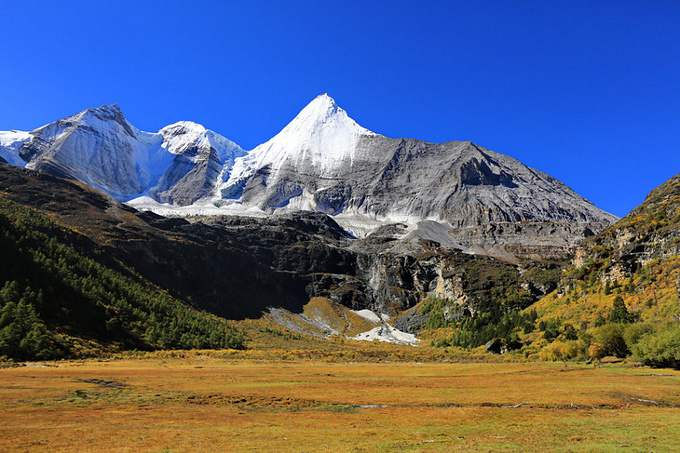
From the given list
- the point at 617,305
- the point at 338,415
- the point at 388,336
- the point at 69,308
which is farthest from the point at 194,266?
the point at 338,415

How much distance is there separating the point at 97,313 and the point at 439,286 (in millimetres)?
127733

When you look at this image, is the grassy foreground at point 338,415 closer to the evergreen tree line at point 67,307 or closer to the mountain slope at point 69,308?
the mountain slope at point 69,308

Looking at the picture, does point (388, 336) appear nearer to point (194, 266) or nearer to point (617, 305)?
point (194, 266)

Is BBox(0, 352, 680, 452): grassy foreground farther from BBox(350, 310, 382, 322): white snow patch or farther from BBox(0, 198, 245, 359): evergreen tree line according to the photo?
BBox(350, 310, 382, 322): white snow patch

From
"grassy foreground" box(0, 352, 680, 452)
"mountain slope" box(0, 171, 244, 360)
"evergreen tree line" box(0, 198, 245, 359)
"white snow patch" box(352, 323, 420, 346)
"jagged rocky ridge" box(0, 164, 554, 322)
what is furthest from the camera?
"jagged rocky ridge" box(0, 164, 554, 322)

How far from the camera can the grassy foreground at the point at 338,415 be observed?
50.1 feet

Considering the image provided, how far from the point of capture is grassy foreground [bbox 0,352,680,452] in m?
15.3

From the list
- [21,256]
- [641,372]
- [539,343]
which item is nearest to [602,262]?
[539,343]

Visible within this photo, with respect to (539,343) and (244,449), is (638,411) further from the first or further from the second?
(539,343)

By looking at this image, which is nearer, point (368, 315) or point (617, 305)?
point (617, 305)

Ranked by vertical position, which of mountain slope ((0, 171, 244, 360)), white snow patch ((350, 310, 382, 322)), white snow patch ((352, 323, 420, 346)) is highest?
mountain slope ((0, 171, 244, 360))

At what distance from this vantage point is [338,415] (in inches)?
883

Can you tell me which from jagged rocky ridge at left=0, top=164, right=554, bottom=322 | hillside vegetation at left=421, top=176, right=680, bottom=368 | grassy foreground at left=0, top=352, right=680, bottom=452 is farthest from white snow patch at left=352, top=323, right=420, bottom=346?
grassy foreground at left=0, top=352, right=680, bottom=452

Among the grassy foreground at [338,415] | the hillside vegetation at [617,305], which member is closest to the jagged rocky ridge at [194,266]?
the hillside vegetation at [617,305]
